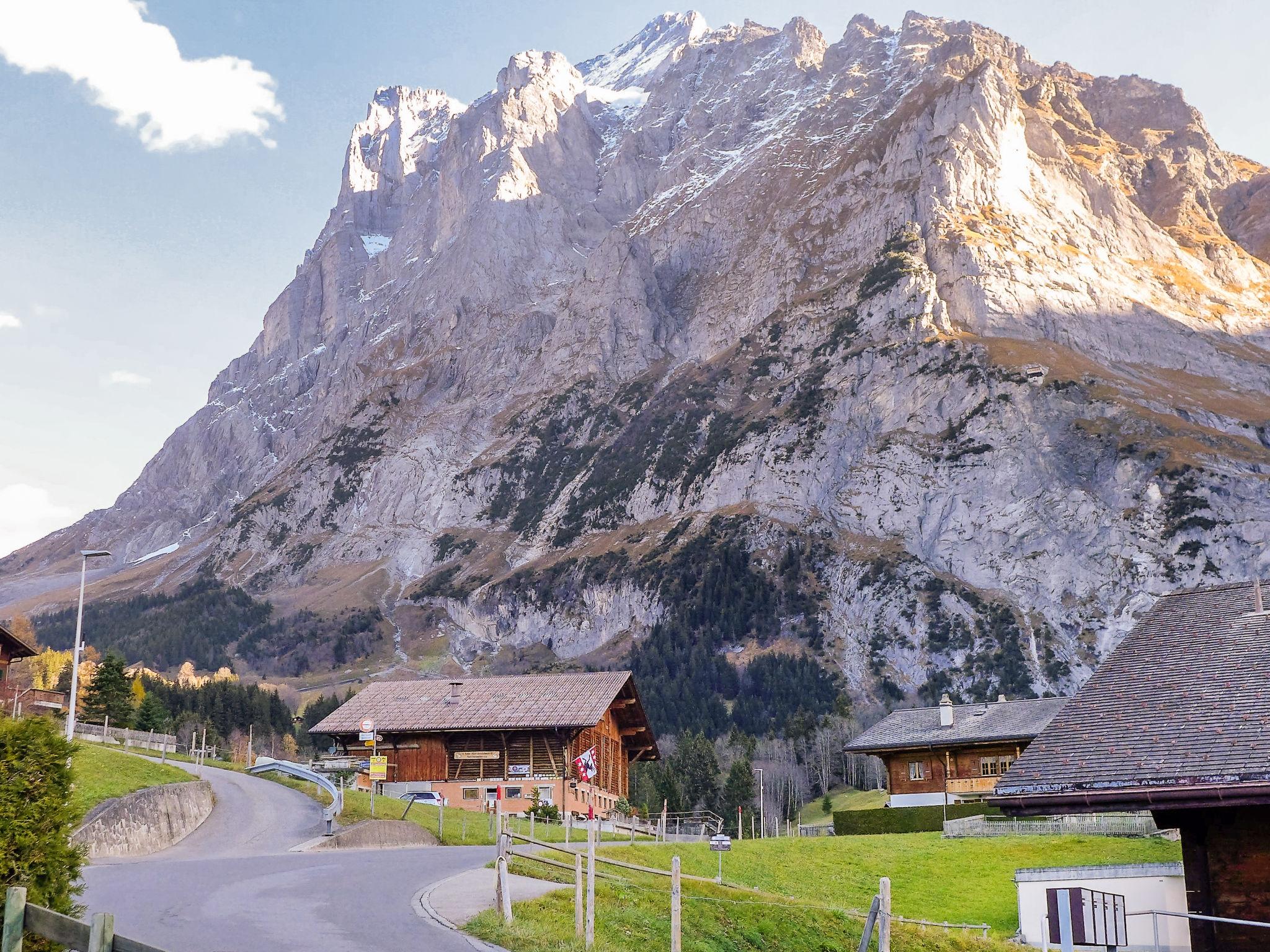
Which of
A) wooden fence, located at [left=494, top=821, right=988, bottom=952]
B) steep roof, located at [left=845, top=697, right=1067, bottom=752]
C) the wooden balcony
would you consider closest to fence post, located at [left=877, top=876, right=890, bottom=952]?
wooden fence, located at [left=494, top=821, right=988, bottom=952]

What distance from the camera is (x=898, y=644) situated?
188 m

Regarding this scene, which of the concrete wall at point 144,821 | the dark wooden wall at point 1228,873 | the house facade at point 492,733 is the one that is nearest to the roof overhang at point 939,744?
the house facade at point 492,733

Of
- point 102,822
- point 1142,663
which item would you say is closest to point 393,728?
point 102,822

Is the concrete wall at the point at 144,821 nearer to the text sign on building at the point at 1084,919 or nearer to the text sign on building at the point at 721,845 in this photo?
the text sign on building at the point at 721,845

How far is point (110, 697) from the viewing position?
8962 cm

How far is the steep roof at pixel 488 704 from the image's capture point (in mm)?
60375

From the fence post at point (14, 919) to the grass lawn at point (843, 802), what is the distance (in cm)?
7946

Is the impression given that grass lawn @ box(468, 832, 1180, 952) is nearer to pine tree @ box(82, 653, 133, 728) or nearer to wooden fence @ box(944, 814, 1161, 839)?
wooden fence @ box(944, 814, 1161, 839)

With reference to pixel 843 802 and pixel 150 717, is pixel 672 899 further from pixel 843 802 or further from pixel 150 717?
pixel 843 802

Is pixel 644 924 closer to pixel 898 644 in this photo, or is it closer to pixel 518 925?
pixel 518 925

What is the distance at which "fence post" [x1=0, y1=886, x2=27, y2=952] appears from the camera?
10.5m

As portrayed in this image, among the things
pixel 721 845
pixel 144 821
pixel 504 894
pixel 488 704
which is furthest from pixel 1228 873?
pixel 488 704

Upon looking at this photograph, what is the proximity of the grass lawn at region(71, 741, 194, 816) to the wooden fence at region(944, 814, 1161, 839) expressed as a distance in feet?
100

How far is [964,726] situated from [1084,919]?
52.1 m
